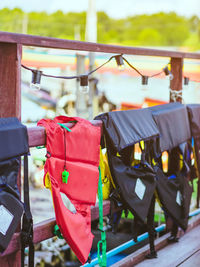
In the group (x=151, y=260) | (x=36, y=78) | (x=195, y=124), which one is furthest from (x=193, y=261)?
(x=36, y=78)

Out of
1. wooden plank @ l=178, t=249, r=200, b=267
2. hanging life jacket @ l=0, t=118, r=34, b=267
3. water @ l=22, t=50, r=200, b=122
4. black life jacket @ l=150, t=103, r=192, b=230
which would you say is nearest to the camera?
hanging life jacket @ l=0, t=118, r=34, b=267

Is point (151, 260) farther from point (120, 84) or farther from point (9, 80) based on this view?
point (120, 84)

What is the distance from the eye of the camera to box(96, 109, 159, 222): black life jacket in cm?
225

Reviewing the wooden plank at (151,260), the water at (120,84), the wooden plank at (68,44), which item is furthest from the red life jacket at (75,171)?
the water at (120,84)

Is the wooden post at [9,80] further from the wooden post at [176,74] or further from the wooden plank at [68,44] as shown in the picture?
the wooden post at [176,74]

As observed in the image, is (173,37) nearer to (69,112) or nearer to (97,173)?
(69,112)

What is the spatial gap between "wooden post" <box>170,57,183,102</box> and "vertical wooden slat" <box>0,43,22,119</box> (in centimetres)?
157

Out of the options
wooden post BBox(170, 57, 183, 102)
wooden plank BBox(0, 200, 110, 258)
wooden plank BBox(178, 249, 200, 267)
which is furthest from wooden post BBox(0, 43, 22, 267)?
wooden post BBox(170, 57, 183, 102)

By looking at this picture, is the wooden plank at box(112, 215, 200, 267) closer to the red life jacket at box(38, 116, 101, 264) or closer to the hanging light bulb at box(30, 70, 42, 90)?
the red life jacket at box(38, 116, 101, 264)

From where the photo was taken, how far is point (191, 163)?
3166mm

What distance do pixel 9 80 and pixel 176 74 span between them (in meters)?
1.60

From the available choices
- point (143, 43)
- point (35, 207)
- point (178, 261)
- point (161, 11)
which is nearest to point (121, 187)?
point (178, 261)

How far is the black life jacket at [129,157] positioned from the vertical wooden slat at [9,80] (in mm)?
557

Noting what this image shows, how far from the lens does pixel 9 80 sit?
6.04 feet
